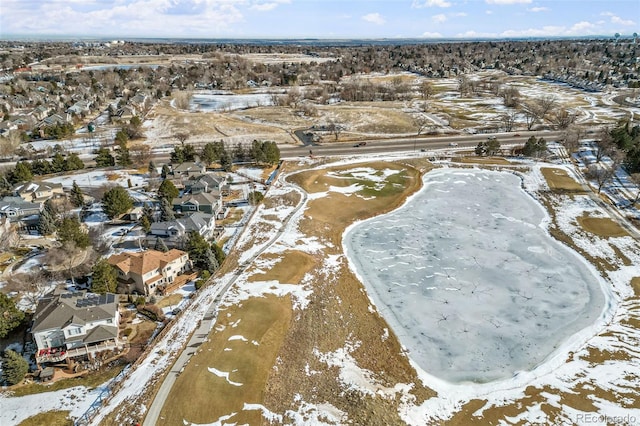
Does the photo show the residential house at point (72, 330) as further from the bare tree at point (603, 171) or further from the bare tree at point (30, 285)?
the bare tree at point (603, 171)

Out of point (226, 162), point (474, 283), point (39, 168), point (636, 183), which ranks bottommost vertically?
point (474, 283)

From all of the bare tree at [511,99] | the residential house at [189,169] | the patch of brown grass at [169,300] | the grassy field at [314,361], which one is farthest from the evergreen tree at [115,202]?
the bare tree at [511,99]

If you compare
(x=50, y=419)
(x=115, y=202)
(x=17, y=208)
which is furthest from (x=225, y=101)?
(x=50, y=419)

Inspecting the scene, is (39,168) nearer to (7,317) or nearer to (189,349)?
(7,317)

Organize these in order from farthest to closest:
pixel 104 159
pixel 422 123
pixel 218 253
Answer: pixel 422 123, pixel 104 159, pixel 218 253

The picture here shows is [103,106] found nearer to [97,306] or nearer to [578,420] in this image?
[97,306]
